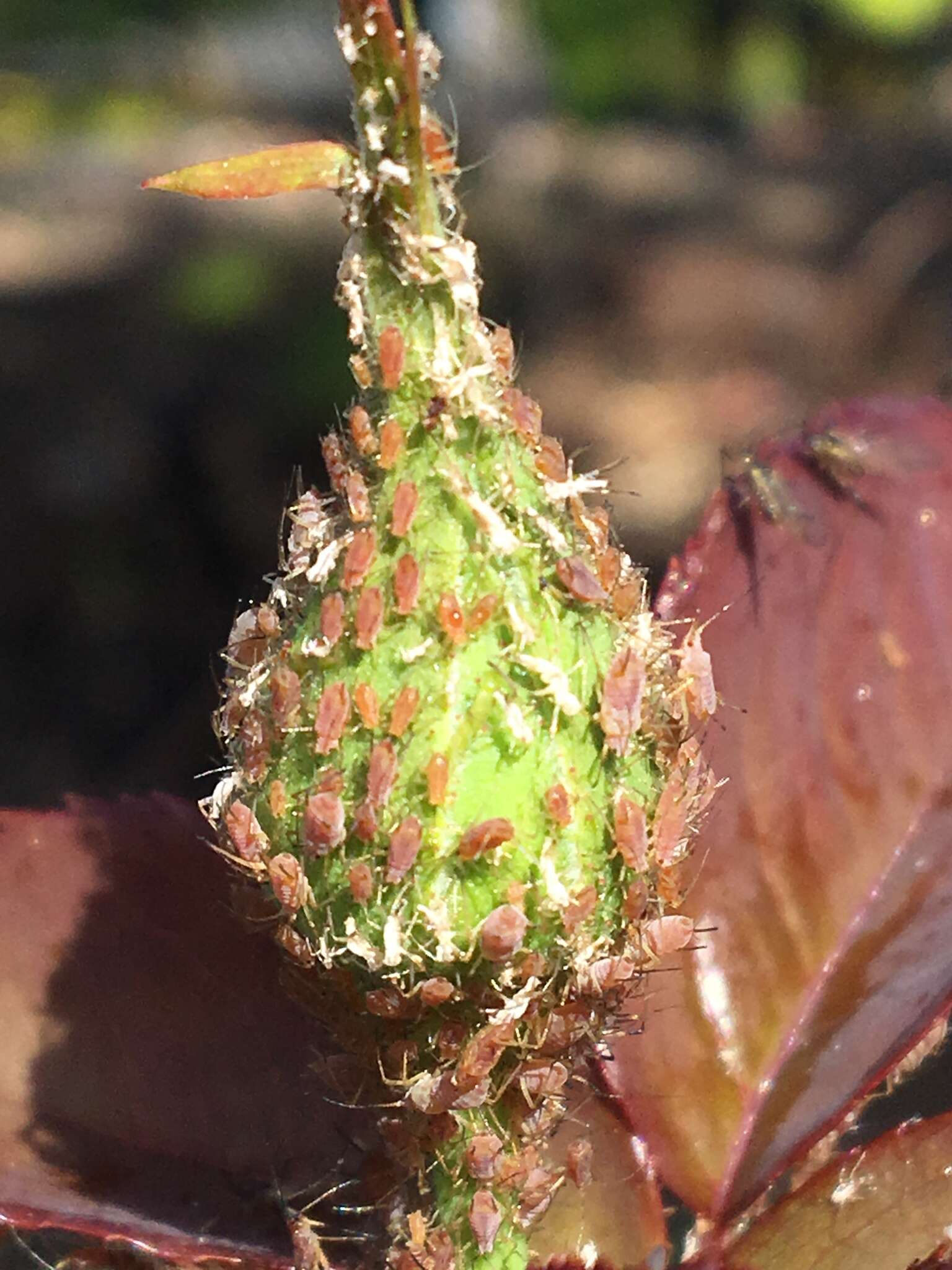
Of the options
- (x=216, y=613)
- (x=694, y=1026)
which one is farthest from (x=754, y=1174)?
(x=216, y=613)

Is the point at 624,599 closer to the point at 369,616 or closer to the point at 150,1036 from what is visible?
the point at 369,616

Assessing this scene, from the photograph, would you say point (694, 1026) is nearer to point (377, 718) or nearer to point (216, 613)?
point (377, 718)

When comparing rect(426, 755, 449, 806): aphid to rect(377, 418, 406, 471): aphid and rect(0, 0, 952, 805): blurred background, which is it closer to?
rect(377, 418, 406, 471): aphid

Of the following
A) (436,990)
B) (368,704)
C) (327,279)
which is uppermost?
(327,279)

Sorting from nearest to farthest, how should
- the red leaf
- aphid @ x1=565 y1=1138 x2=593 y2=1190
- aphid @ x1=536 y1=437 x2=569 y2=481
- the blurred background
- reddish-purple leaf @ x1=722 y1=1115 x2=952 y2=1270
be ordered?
1. the red leaf
2. aphid @ x1=536 y1=437 x2=569 y2=481
3. aphid @ x1=565 y1=1138 x2=593 y2=1190
4. reddish-purple leaf @ x1=722 y1=1115 x2=952 y2=1270
5. the blurred background

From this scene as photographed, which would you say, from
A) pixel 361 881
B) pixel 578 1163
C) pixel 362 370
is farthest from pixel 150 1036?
pixel 362 370

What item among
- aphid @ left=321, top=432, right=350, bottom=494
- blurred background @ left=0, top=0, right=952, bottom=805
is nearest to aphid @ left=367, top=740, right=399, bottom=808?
aphid @ left=321, top=432, right=350, bottom=494
